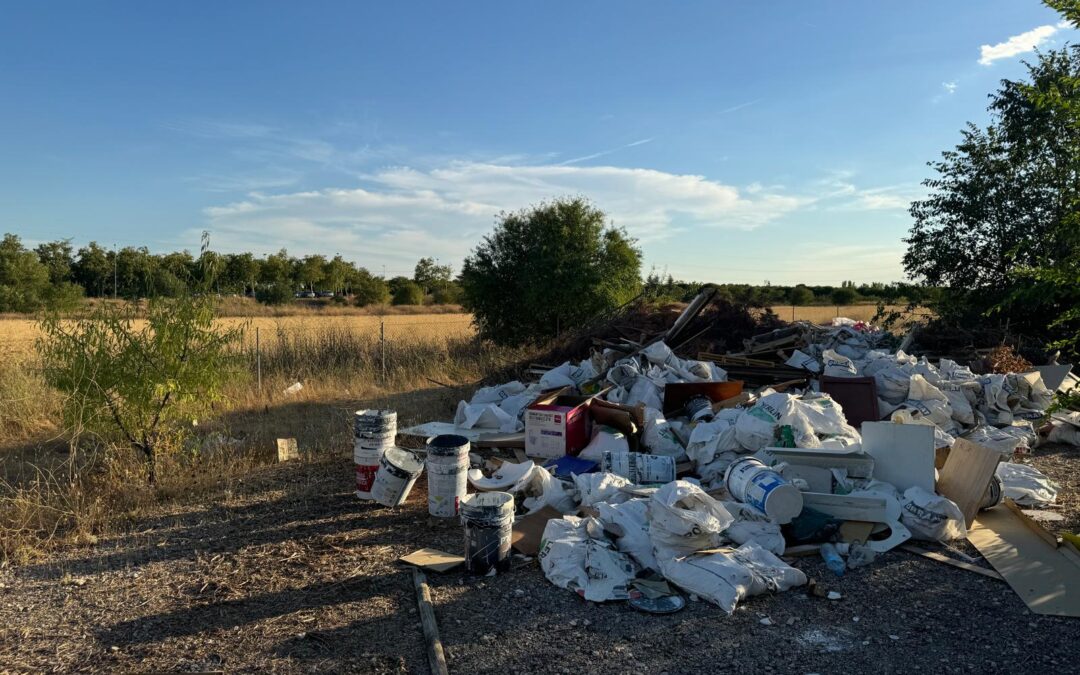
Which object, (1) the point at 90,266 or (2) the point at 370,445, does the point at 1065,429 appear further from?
(1) the point at 90,266

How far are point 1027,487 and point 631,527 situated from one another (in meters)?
3.85

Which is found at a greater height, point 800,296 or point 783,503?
point 800,296

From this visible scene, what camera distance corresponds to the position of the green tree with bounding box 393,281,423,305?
178ft

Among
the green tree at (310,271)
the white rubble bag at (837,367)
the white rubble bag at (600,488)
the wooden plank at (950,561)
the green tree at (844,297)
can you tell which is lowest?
the wooden plank at (950,561)

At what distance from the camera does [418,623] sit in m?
3.64

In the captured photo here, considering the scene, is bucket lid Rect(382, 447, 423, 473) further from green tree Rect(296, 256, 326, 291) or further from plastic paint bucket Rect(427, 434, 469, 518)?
green tree Rect(296, 256, 326, 291)

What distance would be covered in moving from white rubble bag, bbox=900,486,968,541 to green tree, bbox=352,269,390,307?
50.5 m

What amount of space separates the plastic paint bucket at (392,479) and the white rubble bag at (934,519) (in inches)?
153

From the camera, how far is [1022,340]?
1099 cm

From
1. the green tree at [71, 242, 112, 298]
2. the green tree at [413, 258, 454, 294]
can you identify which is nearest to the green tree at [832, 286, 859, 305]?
the green tree at [413, 258, 454, 294]

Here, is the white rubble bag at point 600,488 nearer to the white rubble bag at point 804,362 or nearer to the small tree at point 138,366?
the small tree at point 138,366

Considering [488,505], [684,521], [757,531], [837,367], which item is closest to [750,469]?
[757,531]

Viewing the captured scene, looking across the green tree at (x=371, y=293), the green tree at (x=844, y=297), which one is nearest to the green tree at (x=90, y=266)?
the green tree at (x=371, y=293)

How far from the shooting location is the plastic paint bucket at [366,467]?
5707mm
